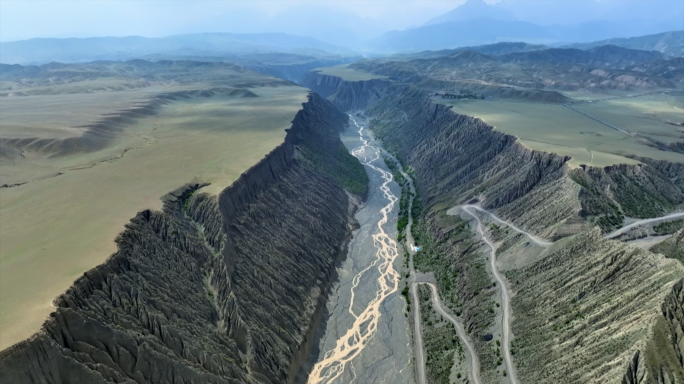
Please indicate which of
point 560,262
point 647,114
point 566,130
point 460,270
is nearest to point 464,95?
point 647,114

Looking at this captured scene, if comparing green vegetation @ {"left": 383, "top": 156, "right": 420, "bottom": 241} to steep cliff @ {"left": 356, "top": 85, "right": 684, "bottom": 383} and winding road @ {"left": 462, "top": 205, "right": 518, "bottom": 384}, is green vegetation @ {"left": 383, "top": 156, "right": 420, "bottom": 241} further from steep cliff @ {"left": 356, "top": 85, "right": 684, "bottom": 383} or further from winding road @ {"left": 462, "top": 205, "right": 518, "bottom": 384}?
winding road @ {"left": 462, "top": 205, "right": 518, "bottom": 384}

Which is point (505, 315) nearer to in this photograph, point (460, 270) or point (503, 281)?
point (503, 281)

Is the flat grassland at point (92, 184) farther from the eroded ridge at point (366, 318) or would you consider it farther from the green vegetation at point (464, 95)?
the green vegetation at point (464, 95)

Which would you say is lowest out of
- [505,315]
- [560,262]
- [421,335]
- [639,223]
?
[421,335]

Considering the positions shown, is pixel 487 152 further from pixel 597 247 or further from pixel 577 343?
pixel 577 343

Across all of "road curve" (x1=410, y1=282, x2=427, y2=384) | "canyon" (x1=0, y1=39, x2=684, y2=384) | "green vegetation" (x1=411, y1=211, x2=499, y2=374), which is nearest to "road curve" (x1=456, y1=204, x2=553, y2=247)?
"canyon" (x1=0, y1=39, x2=684, y2=384)

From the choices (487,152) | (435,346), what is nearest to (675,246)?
(435,346)

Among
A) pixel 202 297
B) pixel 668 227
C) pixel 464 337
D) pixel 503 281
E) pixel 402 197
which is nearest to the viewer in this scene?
pixel 202 297

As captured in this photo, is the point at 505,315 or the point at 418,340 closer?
the point at 505,315
